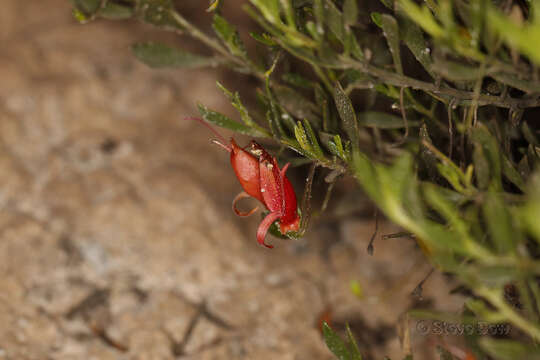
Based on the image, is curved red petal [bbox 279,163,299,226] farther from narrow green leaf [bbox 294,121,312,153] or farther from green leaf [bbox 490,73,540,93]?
green leaf [bbox 490,73,540,93]

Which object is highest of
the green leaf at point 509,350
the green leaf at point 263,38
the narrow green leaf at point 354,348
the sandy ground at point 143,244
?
the green leaf at point 263,38

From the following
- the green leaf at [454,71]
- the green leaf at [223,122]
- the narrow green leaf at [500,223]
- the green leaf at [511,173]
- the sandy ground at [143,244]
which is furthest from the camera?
the sandy ground at [143,244]

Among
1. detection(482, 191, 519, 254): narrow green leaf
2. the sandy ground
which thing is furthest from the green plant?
the sandy ground

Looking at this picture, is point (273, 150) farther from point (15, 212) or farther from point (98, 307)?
point (15, 212)

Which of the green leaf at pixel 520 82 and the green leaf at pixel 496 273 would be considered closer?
the green leaf at pixel 496 273

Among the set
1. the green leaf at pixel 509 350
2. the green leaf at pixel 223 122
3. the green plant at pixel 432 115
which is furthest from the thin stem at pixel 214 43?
the green leaf at pixel 509 350

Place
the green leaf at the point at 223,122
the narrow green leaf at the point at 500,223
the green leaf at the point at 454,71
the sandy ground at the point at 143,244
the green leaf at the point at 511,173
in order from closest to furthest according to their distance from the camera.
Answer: the narrow green leaf at the point at 500,223, the green leaf at the point at 454,71, the green leaf at the point at 511,173, the green leaf at the point at 223,122, the sandy ground at the point at 143,244

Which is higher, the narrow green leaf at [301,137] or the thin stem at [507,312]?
the narrow green leaf at [301,137]

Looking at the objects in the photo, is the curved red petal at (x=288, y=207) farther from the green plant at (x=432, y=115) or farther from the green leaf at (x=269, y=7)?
the green leaf at (x=269, y=7)
